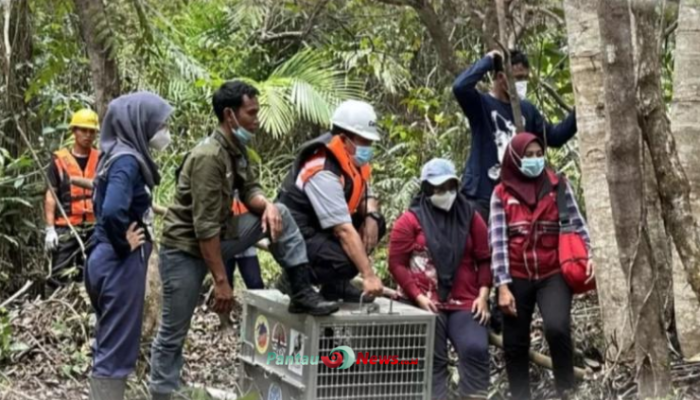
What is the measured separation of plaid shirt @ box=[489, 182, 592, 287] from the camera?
6.08 meters

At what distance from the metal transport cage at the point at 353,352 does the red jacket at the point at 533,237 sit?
Answer: 29.8 inches

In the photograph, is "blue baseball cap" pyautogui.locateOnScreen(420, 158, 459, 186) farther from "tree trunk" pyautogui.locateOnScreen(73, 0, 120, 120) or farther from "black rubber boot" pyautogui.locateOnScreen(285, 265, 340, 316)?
"tree trunk" pyautogui.locateOnScreen(73, 0, 120, 120)

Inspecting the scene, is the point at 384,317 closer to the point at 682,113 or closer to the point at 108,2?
the point at 682,113

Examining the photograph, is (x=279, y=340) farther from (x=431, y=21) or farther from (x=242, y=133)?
(x=431, y=21)

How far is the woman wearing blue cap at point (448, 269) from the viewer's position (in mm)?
6043

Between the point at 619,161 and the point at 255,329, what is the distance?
2.27 m

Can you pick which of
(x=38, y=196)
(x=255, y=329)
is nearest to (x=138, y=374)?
(x=255, y=329)

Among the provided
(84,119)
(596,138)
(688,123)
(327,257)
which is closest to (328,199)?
(327,257)

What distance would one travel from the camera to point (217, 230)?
5.52 meters

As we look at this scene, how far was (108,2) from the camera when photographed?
22.1 feet

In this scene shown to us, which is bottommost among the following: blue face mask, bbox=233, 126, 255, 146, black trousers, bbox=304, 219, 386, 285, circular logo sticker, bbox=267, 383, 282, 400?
circular logo sticker, bbox=267, 383, 282, 400

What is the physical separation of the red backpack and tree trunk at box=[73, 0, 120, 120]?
2760 mm

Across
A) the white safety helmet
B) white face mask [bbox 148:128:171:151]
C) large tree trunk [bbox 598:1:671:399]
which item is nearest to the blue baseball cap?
the white safety helmet

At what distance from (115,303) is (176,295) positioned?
0.49 m
